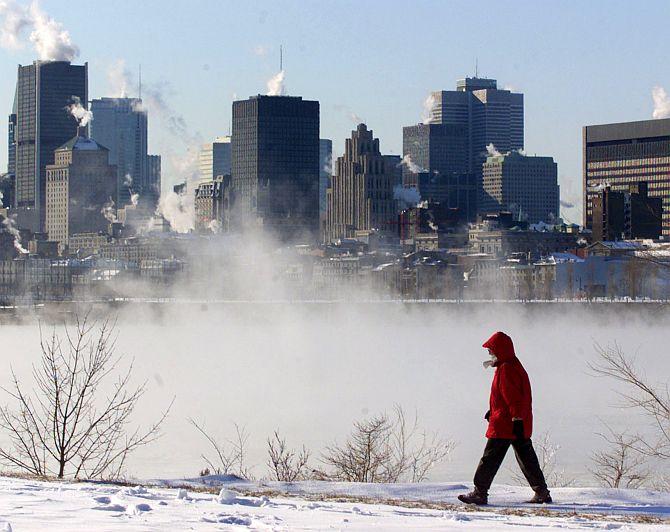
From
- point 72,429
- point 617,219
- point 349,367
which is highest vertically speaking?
point 617,219

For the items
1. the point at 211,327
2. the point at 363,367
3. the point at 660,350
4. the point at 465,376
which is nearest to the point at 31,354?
the point at 363,367

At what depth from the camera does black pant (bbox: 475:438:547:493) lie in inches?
512

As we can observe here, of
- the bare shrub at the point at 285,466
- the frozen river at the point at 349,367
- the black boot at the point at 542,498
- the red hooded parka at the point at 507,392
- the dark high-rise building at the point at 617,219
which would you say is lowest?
the frozen river at the point at 349,367

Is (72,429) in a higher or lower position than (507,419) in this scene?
lower

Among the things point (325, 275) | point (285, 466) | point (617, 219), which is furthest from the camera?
point (617, 219)

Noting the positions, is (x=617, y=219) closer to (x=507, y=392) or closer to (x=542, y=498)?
(x=507, y=392)

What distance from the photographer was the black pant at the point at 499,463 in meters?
13.0

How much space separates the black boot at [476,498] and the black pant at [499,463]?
6 centimetres

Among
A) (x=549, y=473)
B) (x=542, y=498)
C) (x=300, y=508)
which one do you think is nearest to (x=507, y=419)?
(x=542, y=498)

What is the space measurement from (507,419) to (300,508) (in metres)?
2.48

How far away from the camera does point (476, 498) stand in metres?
12.9

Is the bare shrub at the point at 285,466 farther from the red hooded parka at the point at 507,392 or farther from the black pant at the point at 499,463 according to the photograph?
the red hooded parka at the point at 507,392

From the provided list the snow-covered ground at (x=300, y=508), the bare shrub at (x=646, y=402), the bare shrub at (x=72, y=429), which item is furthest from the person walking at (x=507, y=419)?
the bare shrub at (x=72, y=429)

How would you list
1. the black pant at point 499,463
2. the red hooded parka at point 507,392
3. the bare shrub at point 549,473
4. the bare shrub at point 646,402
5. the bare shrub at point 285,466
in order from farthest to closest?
the bare shrub at point 549,473
the bare shrub at point 285,466
the bare shrub at point 646,402
the red hooded parka at point 507,392
the black pant at point 499,463
